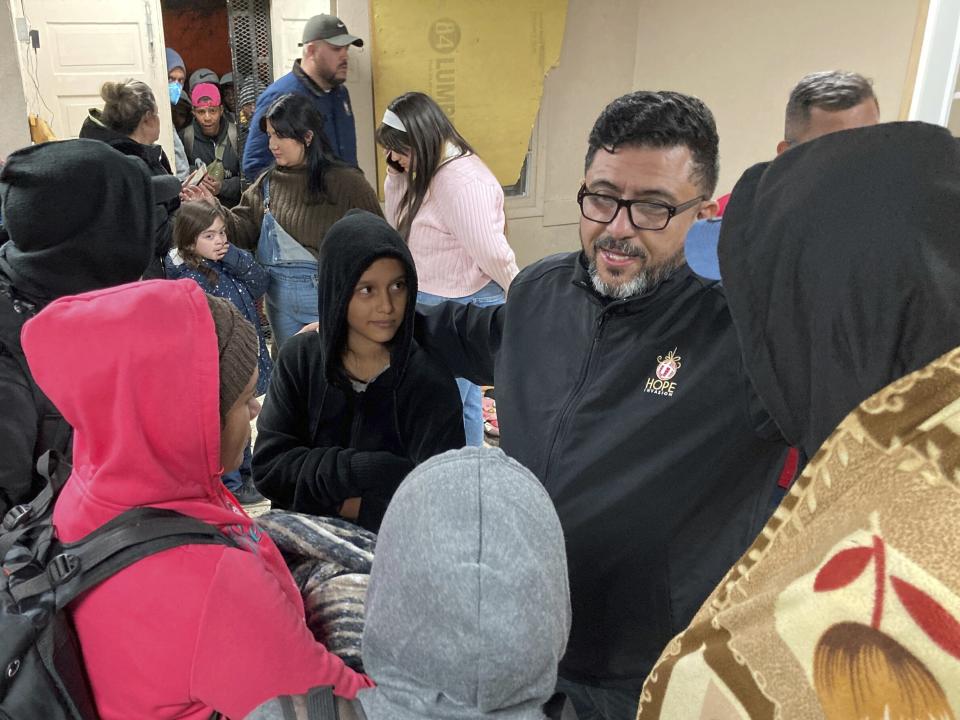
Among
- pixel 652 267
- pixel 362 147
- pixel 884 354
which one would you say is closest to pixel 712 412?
pixel 652 267

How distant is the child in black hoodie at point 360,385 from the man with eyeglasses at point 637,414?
35 cm

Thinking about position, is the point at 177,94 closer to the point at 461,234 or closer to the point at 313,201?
the point at 313,201

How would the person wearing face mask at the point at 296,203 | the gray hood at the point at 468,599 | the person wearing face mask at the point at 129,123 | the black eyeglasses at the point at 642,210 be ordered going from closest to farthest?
the gray hood at the point at 468,599, the black eyeglasses at the point at 642,210, the person wearing face mask at the point at 129,123, the person wearing face mask at the point at 296,203

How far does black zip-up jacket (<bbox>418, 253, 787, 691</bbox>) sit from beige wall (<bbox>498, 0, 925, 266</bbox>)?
276cm

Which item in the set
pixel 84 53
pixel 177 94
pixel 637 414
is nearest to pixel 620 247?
pixel 637 414

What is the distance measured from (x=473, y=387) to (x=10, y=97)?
2566mm

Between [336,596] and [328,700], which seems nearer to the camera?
[328,700]

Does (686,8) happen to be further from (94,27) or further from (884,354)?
(884,354)

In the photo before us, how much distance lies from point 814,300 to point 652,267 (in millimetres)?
795

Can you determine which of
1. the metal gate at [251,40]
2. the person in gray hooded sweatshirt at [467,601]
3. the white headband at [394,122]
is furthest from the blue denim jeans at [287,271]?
the metal gate at [251,40]

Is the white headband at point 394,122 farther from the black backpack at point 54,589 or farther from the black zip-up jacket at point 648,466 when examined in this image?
the black backpack at point 54,589

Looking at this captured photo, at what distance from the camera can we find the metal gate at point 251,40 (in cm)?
552

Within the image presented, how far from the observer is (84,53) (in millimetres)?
5328

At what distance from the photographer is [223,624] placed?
1013mm
